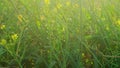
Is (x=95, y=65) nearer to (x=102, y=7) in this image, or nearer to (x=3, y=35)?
(x=102, y=7)

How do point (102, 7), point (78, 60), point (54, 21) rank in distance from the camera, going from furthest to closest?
point (102, 7)
point (54, 21)
point (78, 60)

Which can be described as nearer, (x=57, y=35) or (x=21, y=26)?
(x=57, y=35)

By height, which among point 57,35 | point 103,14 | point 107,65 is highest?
point 103,14

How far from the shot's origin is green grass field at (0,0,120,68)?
2332mm

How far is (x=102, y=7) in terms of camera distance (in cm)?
275

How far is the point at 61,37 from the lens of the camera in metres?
2.43

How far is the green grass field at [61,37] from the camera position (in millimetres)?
2332

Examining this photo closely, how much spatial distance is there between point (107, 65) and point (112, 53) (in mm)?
93

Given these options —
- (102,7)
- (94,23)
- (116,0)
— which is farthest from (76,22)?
(116,0)

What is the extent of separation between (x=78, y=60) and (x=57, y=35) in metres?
0.26

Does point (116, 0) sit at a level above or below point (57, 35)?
above

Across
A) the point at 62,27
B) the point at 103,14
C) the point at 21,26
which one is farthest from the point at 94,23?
the point at 21,26

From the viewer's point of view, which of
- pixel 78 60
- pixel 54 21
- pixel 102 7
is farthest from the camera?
pixel 102 7

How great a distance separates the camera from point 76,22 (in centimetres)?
258
